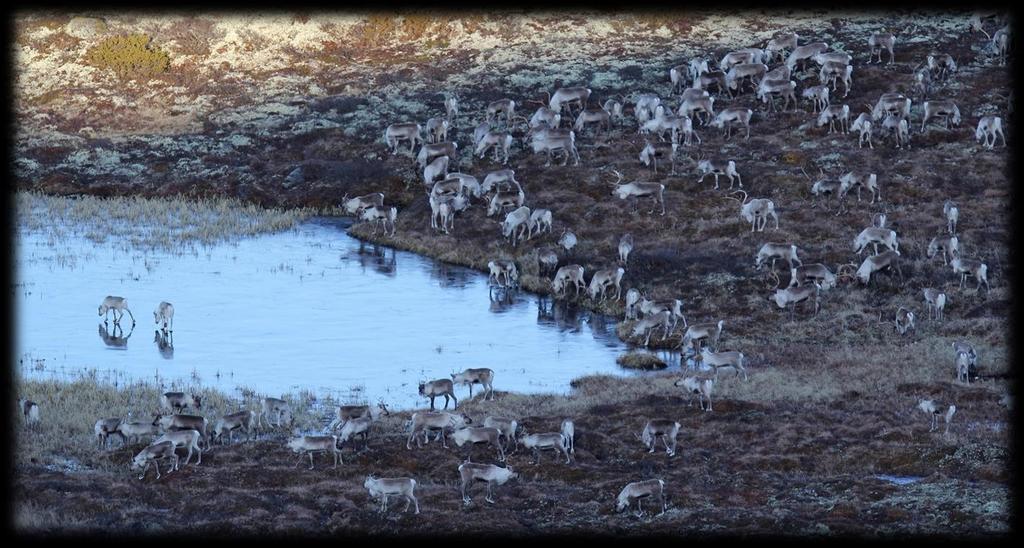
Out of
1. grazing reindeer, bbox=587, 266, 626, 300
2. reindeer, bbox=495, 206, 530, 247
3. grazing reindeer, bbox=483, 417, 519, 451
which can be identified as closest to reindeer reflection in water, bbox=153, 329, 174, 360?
grazing reindeer, bbox=587, 266, 626, 300

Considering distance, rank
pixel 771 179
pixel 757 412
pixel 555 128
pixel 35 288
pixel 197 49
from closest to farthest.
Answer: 1. pixel 757 412
2. pixel 35 288
3. pixel 771 179
4. pixel 555 128
5. pixel 197 49

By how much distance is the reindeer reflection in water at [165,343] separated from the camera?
32184 mm

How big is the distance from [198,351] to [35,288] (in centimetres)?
747

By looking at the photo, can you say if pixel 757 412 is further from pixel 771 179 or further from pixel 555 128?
pixel 555 128

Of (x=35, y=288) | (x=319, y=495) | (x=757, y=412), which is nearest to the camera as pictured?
(x=319, y=495)

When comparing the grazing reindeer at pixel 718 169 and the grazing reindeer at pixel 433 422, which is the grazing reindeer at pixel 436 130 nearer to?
the grazing reindeer at pixel 718 169

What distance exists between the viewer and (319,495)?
2181cm

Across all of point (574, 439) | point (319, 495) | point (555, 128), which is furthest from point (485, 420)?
point (555, 128)

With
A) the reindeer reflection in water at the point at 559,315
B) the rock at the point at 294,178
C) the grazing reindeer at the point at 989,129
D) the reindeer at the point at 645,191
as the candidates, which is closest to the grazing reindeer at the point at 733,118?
the reindeer at the point at 645,191

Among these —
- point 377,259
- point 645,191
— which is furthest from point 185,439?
Answer: point 645,191

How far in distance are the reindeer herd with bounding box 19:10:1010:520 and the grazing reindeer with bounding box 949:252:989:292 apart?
5cm

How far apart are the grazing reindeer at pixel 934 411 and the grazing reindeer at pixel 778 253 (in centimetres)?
1077

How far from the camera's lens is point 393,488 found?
69.2ft

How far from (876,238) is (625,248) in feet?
19.8
